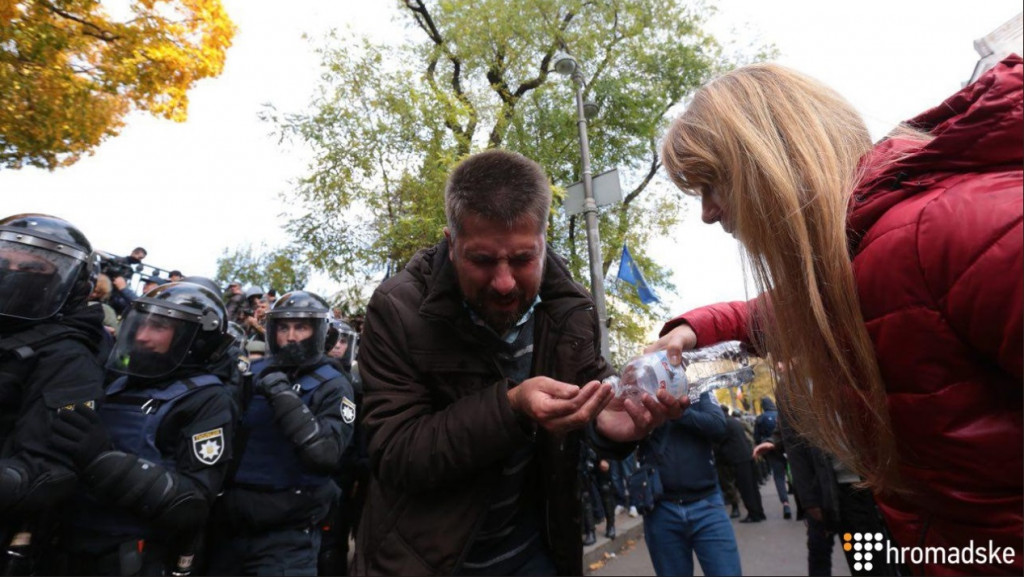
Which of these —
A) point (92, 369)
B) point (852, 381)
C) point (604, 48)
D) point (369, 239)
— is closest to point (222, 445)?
point (92, 369)

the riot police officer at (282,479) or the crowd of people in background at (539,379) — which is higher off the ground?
the crowd of people in background at (539,379)

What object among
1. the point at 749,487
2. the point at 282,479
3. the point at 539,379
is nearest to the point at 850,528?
the point at 539,379

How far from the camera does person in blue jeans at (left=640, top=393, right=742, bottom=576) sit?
3930mm

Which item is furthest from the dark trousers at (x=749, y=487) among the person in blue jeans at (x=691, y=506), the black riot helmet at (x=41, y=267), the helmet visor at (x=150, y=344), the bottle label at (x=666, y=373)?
the black riot helmet at (x=41, y=267)

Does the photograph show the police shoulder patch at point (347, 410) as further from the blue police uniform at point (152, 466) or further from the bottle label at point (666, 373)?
the bottle label at point (666, 373)

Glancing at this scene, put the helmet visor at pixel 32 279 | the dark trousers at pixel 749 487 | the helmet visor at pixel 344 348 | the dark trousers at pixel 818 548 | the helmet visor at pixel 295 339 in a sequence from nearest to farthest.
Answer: the helmet visor at pixel 32 279, the helmet visor at pixel 295 339, the dark trousers at pixel 818 548, the helmet visor at pixel 344 348, the dark trousers at pixel 749 487

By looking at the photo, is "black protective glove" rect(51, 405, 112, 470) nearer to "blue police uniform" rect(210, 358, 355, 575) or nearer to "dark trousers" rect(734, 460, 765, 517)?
"blue police uniform" rect(210, 358, 355, 575)

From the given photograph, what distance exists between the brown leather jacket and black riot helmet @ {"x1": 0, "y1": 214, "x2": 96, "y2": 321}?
7.43 feet

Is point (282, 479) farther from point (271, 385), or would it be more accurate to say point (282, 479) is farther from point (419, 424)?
point (419, 424)

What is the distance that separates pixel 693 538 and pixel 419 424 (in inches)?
126

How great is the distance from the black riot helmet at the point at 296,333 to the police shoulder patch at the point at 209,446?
4.06ft

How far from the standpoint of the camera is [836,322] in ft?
3.92

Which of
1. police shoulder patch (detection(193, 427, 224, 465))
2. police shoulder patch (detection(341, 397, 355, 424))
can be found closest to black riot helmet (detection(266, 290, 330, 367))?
police shoulder patch (detection(341, 397, 355, 424))

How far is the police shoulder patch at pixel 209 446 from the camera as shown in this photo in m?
2.95
